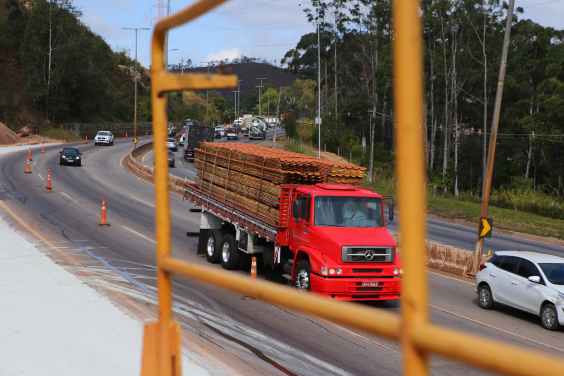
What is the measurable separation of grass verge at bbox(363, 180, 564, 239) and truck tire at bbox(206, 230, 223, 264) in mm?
19768

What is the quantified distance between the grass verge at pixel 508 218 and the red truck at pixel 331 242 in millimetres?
19690

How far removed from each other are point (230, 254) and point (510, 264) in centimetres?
734

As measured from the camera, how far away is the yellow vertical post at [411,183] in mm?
Result: 1539

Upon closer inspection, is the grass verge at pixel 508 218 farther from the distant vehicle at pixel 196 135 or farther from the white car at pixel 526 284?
the distant vehicle at pixel 196 135

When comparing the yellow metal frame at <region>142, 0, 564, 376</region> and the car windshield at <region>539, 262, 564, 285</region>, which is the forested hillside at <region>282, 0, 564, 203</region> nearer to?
the car windshield at <region>539, 262, 564, 285</region>

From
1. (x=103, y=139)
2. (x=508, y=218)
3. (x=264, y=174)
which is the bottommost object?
(x=508, y=218)

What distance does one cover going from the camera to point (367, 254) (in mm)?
11680

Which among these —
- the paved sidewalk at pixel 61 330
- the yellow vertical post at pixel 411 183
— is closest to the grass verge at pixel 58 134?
the paved sidewalk at pixel 61 330

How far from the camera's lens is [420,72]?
5.17 ft

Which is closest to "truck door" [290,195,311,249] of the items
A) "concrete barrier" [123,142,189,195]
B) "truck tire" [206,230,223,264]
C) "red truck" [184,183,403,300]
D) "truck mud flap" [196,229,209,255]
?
"red truck" [184,183,403,300]

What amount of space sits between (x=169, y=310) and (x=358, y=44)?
75.5 m

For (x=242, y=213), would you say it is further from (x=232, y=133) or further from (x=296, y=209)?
(x=232, y=133)

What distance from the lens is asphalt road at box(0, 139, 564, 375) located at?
8672 millimetres

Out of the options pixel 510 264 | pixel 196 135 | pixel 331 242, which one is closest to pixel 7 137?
pixel 196 135
